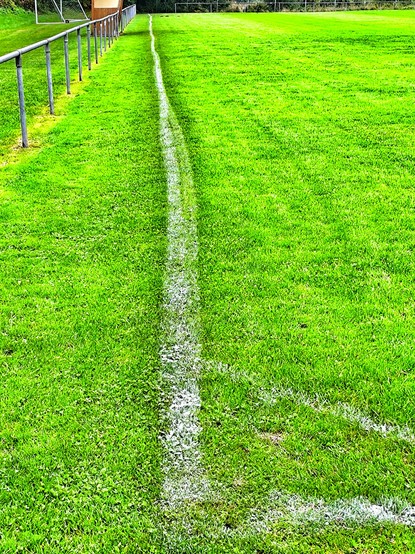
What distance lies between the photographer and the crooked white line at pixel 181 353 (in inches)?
114

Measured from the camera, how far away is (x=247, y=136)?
Answer: 8.85 metres

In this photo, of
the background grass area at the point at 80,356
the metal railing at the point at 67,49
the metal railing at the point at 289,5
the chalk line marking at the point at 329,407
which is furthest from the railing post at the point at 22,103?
the metal railing at the point at 289,5

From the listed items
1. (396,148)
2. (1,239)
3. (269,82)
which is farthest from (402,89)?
(1,239)

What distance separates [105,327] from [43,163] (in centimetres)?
441

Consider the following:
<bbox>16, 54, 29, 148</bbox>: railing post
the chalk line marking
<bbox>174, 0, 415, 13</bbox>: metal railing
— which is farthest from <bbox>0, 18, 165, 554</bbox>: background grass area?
<bbox>174, 0, 415, 13</bbox>: metal railing

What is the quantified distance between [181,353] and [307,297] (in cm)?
105

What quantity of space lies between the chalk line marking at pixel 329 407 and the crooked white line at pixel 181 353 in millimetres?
275

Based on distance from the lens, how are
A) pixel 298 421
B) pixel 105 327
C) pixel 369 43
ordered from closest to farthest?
pixel 298 421 → pixel 105 327 → pixel 369 43

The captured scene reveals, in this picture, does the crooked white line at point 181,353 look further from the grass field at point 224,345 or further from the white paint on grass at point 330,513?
the white paint on grass at point 330,513

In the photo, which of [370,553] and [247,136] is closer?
[370,553]

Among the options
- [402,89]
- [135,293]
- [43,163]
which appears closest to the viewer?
[135,293]

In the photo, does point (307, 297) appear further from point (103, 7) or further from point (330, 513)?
point (103, 7)

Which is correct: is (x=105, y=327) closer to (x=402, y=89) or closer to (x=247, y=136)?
(x=247, y=136)

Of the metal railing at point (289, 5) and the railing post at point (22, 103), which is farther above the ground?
the metal railing at point (289, 5)
